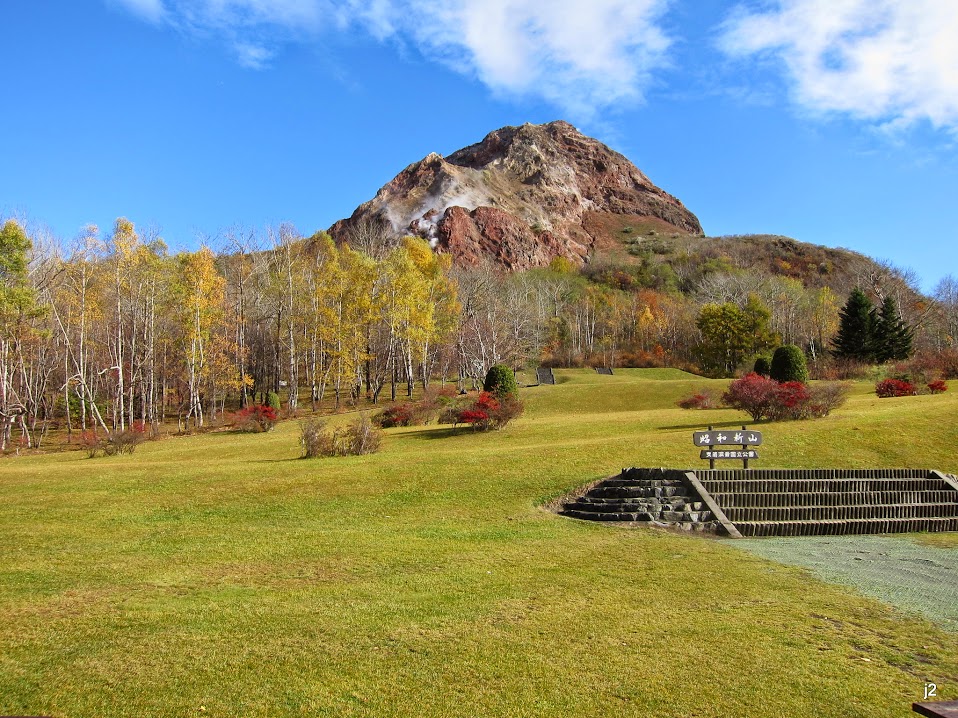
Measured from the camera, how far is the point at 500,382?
30203 millimetres

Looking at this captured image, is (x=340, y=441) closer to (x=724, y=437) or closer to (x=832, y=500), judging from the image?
(x=724, y=437)

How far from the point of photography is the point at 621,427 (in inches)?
987

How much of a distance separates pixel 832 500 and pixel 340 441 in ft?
46.8

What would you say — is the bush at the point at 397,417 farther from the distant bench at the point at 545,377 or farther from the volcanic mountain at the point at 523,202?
the volcanic mountain at the point at 523,202

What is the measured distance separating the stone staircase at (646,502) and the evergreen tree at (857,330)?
41.7 metres

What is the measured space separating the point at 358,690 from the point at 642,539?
7941mm

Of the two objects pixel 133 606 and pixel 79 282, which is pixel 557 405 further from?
pixel 133 606

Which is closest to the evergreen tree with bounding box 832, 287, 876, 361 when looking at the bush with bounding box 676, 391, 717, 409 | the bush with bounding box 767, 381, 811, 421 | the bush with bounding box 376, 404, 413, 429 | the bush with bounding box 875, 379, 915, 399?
the bush with bounding box 875, 379, 915, 399

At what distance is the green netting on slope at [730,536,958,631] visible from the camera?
821 centimetres

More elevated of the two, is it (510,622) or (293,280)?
(293,280)

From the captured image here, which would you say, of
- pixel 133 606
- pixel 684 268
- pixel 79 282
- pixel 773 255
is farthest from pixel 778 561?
pixel 773 255

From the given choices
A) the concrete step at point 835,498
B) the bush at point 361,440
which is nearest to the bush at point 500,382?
the bush at point 361,440

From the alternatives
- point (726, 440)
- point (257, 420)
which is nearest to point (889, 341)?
point (726, 440)

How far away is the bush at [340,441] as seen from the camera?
20.8m
